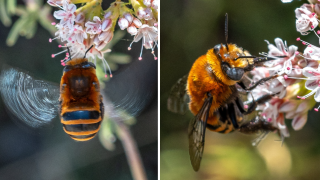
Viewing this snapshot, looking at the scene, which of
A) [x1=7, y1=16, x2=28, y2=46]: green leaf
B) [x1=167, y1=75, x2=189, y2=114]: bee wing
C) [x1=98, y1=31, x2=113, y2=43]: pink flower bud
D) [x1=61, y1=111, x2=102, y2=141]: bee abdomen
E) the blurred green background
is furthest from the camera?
the blurred green background

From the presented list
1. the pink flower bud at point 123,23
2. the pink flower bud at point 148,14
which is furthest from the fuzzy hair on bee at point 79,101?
the pink flower bud at point 148,14

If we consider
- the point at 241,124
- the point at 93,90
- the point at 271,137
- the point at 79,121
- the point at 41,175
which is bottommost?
the point at 271,137

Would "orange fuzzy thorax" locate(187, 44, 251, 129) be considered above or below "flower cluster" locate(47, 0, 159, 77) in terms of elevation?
below

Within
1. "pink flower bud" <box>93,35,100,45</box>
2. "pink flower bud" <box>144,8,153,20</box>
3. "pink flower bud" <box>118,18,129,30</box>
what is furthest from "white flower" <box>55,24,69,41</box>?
"pink flower bud" <box>144,8,153,20</box>

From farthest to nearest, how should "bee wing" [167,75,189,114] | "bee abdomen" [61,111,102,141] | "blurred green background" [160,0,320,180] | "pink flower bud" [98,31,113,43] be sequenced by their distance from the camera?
"blurred green background" [160,0,320,180] < "bee wing" [167,75,189,114] < "pink flower bud" [98,31,113,43] < "bee abdomen" [61,111,102,141]

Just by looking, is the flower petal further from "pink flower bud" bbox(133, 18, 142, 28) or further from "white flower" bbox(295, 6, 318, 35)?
"pink flower bud" bbox(133, 18, 142, 28)

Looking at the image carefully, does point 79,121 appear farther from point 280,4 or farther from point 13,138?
point 280,4

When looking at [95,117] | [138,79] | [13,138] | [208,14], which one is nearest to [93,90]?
[95,117]
